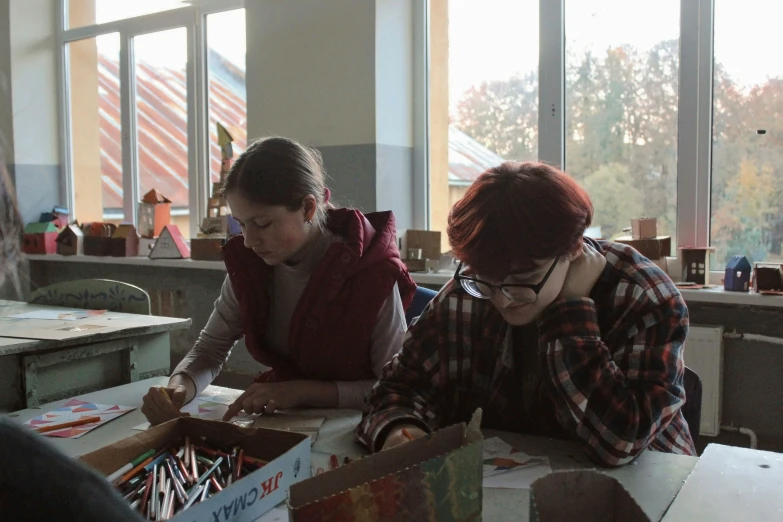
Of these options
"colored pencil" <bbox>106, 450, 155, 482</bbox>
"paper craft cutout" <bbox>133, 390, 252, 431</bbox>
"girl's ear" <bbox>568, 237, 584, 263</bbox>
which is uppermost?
"girl's ear" <bbox>568, 237, 584, 263</bbox>

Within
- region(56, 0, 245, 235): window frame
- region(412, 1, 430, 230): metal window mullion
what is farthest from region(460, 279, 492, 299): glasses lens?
region(56, 0, 245, 235): window frame

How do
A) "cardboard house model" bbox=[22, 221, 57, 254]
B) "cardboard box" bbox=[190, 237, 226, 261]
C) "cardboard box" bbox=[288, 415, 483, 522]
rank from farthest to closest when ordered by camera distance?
1. "cardboard house model" bbox=[22, 221, 57, 254]
2. "cardboard box" bbox=[190, 237, 226, 261]
3. "cardboard box" bbox=[288, 415, 483, 522]

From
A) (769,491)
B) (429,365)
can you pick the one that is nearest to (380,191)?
(429,365)

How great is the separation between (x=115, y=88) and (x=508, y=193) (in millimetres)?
3938

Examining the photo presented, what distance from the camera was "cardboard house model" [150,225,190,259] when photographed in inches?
146

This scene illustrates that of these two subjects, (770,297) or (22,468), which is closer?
(22,468)

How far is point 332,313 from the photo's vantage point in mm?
1591

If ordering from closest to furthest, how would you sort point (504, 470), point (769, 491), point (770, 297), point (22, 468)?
point (22, 468) < point (769, 491) < point (504, 470) < point (770, 297)

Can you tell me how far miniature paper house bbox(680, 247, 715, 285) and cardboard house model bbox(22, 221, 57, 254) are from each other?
361cm

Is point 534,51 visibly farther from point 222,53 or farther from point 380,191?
point 222,53

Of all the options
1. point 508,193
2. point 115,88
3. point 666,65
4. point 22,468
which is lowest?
point 22,468

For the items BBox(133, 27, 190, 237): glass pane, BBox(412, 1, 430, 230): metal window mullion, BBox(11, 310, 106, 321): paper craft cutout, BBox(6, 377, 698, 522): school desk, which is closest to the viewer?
BBox(6, 377, 698, 522): school desk

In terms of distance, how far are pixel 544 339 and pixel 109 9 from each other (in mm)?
4122

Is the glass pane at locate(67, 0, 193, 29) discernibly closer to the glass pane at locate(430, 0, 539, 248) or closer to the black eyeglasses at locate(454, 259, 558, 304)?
the glass pane at locate(430, 0, 539, 248)
